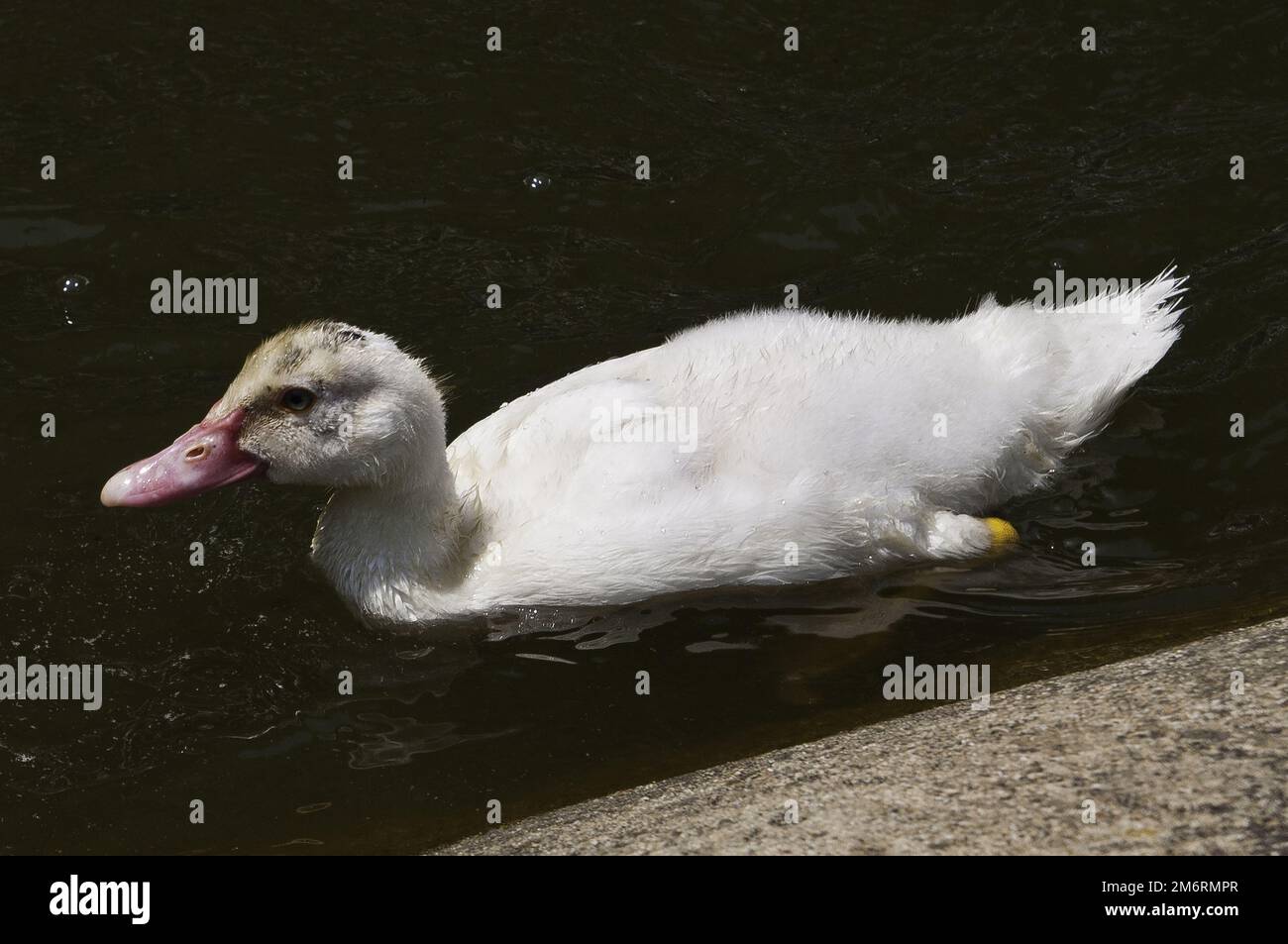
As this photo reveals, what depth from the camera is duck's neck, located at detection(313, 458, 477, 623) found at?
545 centimetres

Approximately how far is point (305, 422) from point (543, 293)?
2.27 meters

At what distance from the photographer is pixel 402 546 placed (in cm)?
547

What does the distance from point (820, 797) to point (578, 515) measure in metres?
1.60

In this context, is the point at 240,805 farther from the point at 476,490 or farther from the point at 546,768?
the point at 476,490

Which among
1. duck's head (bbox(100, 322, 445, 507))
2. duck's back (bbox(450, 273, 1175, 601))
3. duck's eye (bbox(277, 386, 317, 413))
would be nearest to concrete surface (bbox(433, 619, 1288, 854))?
duck's back (bbox(450, 273, 1175, 601))

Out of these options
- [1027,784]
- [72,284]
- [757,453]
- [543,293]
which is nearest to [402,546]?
[757,453]

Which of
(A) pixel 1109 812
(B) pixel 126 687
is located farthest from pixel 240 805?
(A) pixel 1109 812

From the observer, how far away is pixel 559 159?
314 inches

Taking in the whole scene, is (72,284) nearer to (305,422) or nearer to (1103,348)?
(305,422)

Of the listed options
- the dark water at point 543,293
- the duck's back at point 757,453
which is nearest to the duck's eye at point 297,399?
the duck's back at point 757,453

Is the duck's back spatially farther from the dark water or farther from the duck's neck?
the dark water

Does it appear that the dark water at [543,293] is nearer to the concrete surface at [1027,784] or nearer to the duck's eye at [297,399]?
the concrete surface at [1027,784]

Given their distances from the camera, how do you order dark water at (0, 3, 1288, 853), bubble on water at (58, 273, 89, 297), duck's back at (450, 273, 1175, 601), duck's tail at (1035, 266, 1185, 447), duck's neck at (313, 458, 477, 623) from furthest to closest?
bubble on water at (58, 273, 89, 297) → duck's tail at (1035, 266, 1185, 447) → duck's neck at (313, 458, 477, 623) → duck's back at (450, 273, 1175, 601) → dark water at (0, 3, 1288, 853)

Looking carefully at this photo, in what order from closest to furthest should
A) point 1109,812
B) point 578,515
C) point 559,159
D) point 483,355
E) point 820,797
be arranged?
point 1109,812 < point 820,797 < point 578,515 < point 483,355 < point 559,159
